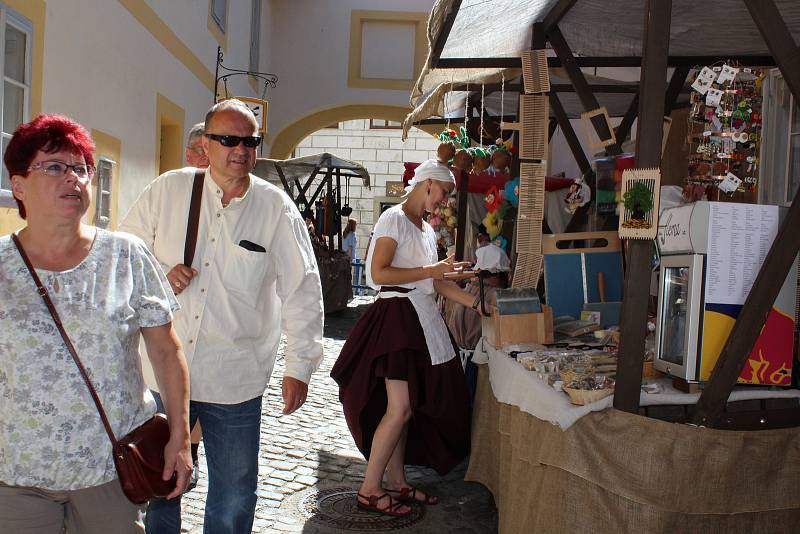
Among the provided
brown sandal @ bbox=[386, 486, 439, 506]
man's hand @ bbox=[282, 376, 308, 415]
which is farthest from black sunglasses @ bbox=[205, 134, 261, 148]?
brown sandal @ bbox=[386, 486, 439, 506]

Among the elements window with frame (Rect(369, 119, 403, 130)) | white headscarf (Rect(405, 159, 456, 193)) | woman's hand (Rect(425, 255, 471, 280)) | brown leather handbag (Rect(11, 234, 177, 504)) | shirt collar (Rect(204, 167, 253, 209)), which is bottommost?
brown leather handbag (Rect(11, 234, 177, 504))

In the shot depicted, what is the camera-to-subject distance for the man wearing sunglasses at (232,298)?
3.15 meters

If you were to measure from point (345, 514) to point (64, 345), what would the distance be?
268 cm

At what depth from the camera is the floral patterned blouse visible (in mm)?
2268

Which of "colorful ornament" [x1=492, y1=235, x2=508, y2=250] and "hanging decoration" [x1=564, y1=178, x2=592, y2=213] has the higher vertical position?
"hanging decoration" [x1=564, y1=178, x2=592, y2=213]

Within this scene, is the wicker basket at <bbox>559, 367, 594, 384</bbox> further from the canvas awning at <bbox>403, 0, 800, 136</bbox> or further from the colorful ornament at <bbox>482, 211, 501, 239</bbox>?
the colorful ornament at <bbox>482, 211, 501, 239</bbox>

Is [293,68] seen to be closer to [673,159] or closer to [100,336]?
[673,159]

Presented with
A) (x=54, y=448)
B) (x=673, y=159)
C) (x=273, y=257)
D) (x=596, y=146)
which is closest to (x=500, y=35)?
(x=596, y=146)

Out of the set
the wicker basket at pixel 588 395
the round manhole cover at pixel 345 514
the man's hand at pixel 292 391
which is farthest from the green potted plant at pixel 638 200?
the round manhole cover at pixel 345 514

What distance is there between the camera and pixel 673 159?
612 centimetres

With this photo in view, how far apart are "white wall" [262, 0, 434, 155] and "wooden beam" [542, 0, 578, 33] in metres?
13.9

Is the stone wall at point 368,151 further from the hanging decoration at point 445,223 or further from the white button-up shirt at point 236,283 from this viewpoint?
the white button-up shirt at point 236,283

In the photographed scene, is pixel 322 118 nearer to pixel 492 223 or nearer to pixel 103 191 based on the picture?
pixel 103 191

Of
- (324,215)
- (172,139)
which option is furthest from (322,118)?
(172,139)
